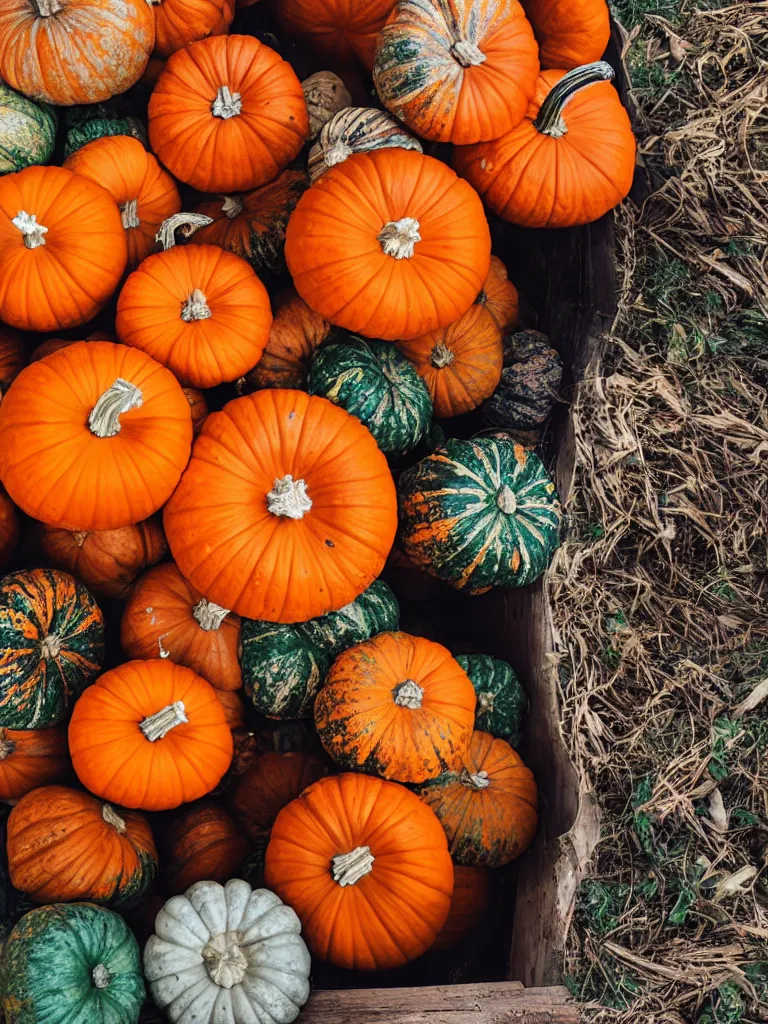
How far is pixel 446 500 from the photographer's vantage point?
9.36ft

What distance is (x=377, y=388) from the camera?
113 inches

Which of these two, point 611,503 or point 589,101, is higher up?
point 589,101

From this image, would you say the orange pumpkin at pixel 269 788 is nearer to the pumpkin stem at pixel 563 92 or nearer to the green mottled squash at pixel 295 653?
the green mottled squash at pixel 295 653

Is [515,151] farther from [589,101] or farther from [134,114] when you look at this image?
[134,114]

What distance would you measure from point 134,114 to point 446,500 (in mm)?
1942

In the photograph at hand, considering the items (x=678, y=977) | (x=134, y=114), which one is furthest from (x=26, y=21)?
(x=678, y=977)

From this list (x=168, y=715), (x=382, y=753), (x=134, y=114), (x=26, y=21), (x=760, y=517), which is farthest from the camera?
(x=134, y=114)

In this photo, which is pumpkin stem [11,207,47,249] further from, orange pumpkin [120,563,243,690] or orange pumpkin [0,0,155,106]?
orange pumpkin [120,563,243,690]

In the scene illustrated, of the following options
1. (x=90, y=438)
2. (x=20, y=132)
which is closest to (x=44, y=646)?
(x=90, y=438)

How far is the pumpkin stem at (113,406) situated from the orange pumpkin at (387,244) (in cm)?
76

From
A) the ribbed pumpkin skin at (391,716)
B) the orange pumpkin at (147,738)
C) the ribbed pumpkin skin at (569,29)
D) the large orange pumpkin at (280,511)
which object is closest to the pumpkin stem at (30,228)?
the large orange pumpkin at (280,511)

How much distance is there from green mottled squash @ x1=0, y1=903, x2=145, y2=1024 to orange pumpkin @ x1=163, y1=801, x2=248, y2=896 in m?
0.43

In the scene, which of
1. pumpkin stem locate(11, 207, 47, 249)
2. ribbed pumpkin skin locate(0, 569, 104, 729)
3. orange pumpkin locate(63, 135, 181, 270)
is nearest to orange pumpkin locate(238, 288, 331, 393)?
orange pumpkin locate(63, 135, 181, 270)

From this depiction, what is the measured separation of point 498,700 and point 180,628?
112cm
